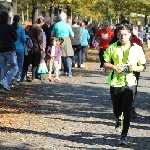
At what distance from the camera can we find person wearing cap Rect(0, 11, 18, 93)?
43.3ft

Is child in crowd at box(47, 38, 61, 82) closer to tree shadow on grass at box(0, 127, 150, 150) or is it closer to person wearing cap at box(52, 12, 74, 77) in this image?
person wearing cap at box(52, 12, 74, 77)

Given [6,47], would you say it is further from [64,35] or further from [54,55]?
[64,35]

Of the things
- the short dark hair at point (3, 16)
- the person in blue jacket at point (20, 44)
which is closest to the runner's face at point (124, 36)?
the short dark hair at point (3, 16)

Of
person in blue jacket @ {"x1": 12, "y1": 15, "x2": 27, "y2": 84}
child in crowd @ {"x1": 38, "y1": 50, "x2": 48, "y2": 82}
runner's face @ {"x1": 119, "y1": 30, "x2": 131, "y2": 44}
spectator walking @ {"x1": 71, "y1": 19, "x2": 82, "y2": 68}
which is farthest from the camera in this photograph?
spectator walking @ {"x1": 71, "y1": 19, "x2": 82, "y2": 68}

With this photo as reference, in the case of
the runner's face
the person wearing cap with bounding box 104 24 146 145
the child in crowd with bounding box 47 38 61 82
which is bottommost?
the child in crowd with bounding box 47 38 61 82

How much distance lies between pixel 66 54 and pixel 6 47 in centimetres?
438

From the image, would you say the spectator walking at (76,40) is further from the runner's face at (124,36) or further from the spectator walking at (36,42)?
the runner's face at (124,36)

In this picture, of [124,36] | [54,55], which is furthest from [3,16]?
[124,36]

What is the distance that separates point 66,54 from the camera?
17.5 metres

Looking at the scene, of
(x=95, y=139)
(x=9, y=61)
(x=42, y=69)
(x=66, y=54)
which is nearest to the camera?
(x=95, y=139)

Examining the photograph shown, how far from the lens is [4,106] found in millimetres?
11844

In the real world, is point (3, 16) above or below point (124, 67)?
above

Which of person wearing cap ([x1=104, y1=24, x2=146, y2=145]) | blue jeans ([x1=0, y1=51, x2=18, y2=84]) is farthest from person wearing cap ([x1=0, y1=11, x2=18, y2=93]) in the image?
person wearing cap ([x1=104, y1=24, x2=146, y2=145])

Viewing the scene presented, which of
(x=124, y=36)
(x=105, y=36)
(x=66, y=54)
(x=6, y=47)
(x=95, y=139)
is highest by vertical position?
(x=124, y=36)
